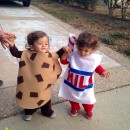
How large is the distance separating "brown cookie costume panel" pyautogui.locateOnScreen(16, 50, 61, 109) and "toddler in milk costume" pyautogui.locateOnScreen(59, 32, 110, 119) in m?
0.23

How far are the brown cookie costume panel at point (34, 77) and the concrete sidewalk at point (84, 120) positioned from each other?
275 millimetres

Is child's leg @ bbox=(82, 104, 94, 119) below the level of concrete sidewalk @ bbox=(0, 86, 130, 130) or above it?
above

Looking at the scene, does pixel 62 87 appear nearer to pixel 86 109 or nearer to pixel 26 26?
pixel 86 109

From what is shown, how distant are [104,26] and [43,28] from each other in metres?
1.86

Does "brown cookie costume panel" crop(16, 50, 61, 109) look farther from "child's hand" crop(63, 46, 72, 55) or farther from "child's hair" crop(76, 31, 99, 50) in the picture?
"child's hair" crop(76, 31, 99, 50)

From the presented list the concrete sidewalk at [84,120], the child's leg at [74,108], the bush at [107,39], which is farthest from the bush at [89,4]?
the child's leg at [74,108]

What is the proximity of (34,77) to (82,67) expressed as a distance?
1.71 ft

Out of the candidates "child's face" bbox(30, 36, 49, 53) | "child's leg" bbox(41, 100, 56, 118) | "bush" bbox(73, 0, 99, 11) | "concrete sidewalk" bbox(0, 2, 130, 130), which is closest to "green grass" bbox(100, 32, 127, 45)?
"concrete sidewalk" bbox(0, 2, 130, 130)

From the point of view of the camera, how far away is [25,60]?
2.58 meters

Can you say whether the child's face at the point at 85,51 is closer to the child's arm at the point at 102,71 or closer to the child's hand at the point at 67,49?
the child's hand at the point at 67,49

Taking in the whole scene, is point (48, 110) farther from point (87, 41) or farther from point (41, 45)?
point (87, 41)

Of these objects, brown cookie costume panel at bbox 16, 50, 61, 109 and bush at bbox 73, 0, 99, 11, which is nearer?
brown cookie costume panel at bbox 16, 50, 61, 109

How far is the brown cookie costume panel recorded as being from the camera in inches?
100

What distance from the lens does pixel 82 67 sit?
2.68m
